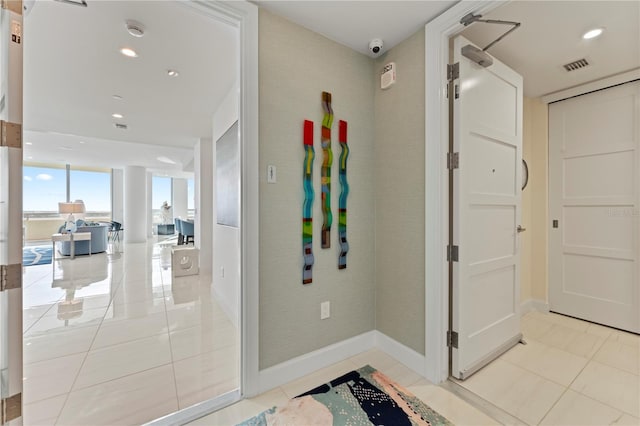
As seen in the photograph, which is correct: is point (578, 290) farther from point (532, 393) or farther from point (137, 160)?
point (137, 160)

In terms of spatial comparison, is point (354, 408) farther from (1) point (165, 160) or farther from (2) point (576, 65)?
(1) point (165, 160)

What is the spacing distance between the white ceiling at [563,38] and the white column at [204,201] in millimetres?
4099

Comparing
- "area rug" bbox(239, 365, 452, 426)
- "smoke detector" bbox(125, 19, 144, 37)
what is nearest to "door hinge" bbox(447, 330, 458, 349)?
"area rug" bbox(239, 365, 452, 426)

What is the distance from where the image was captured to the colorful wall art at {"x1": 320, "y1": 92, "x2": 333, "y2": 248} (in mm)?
1958

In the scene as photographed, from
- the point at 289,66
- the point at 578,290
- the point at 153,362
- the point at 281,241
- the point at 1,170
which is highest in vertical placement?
the point at 289,66

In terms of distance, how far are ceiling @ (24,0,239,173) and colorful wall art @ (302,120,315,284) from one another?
0.82 m

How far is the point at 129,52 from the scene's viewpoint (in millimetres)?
2227

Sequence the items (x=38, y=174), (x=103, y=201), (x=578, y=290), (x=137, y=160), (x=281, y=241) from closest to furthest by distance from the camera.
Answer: (x=281, y=241) < (x=578, y=290) < (x=137, y=160) < (x=38, y=174) < (x=103, y=201)

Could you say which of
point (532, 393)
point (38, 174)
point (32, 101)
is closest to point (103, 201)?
point (38, 174)

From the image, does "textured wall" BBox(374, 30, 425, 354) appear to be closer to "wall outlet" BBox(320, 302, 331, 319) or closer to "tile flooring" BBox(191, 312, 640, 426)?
"tile flooring" BBox(191, 312, 640, 426)

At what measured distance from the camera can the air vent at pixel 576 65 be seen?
2289 mm

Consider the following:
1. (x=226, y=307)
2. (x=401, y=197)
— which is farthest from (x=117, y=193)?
(x=401, y=197)

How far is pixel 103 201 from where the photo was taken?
9.82 metres

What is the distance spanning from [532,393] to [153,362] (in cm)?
266
